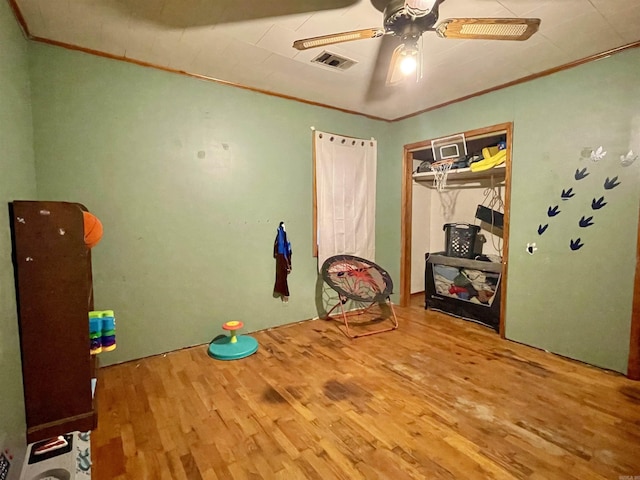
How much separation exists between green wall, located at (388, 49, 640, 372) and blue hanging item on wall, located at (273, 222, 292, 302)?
88.9 inches

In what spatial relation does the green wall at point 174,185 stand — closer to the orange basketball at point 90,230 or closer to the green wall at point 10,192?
the green wall at point 10,192

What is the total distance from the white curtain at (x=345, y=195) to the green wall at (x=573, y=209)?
137 cm

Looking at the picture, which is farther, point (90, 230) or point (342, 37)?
point (90, 230)

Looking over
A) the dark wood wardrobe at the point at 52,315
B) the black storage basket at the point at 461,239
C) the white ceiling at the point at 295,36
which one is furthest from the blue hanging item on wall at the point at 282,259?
the black storage basket at the point at 461,239

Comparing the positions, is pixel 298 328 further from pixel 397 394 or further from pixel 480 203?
pixel 480 203

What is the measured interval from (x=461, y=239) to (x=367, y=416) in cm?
260

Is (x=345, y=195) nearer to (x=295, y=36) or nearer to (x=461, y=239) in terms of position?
(x=461, y=239)

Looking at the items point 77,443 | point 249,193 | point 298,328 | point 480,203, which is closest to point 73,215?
point 77,443

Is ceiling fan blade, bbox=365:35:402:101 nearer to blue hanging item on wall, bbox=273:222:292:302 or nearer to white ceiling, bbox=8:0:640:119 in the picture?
white ceiling, bbox=8:0:640:119

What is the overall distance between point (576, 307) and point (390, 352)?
5.29 feet

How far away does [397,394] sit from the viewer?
6.82 ft

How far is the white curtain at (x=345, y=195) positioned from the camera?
3496 millimetres

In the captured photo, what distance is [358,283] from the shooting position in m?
3.48

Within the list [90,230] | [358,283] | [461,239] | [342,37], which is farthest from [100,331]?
[461,239]
